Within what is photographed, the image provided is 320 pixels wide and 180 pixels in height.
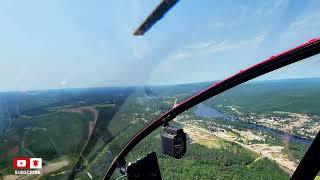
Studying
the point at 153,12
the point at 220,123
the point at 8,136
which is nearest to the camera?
the point at 153,12

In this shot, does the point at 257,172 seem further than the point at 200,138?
No

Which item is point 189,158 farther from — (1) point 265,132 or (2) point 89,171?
(2) point 89,171

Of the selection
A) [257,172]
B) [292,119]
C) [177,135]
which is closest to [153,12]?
[177,135]

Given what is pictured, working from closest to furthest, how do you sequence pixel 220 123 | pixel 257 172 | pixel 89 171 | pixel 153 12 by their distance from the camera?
pixel 153 12 → pixel 89 171 → pixel 257 172 → pixel 220 123

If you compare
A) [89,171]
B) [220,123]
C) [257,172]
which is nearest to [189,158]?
[257,172]

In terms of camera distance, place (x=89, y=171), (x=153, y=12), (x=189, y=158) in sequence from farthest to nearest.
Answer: (x=189, y=158) < (x=89, y=171) < (x=153, y=12)

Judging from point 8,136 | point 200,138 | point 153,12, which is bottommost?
point 200,138

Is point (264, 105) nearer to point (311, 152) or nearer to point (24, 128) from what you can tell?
point (24, 128)

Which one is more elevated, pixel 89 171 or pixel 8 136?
pixel 89 171

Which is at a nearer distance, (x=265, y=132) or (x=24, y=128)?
(x=24, y=128)
